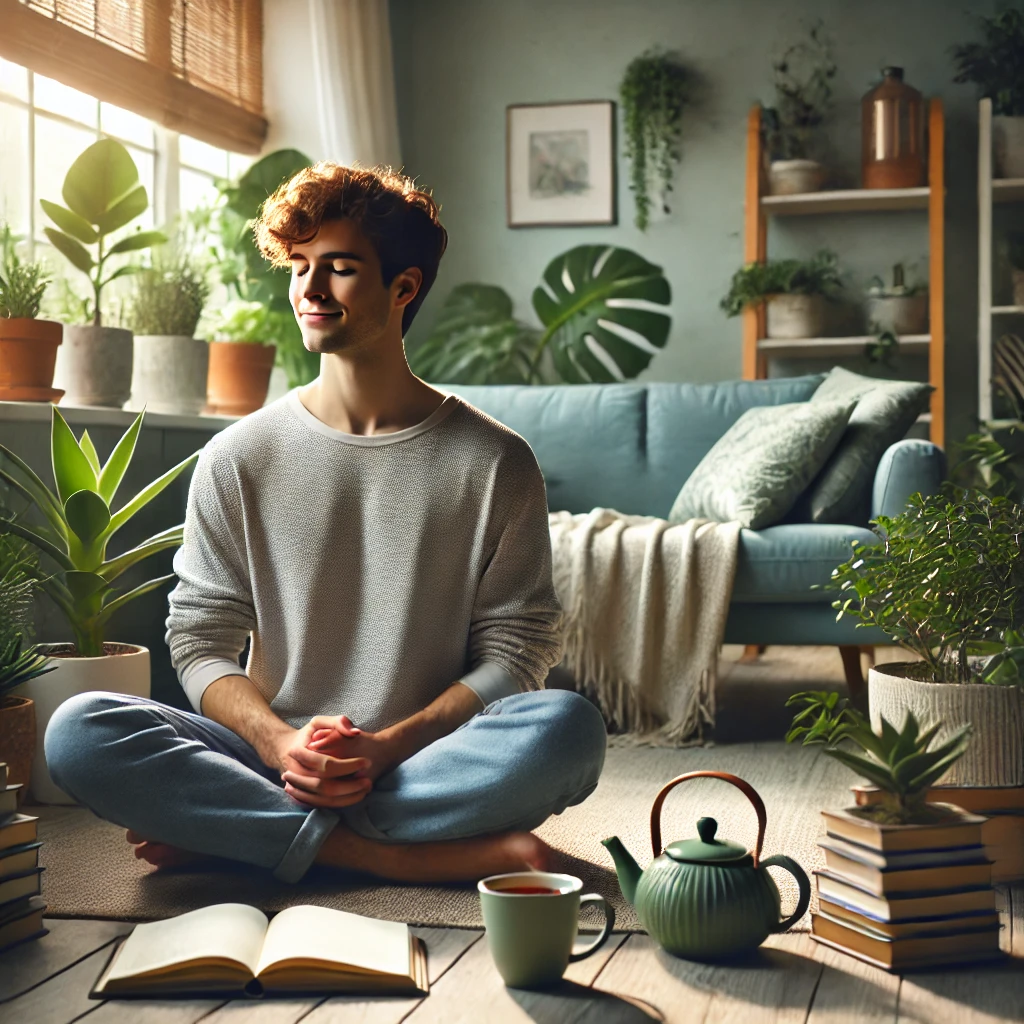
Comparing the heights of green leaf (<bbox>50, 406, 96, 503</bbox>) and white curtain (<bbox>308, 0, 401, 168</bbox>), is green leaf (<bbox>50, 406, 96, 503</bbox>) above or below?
below

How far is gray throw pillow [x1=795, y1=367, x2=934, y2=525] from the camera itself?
3.16 meters

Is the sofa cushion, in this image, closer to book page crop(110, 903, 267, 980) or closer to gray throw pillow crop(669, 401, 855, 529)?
gray throw pillow crop(669, 401, 855, 529)

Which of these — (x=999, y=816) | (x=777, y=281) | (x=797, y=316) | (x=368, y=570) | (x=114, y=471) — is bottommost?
(x=999, y=816)

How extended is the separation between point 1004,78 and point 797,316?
107 cm

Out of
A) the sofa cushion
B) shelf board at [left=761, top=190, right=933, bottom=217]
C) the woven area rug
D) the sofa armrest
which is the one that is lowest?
the woven area rug

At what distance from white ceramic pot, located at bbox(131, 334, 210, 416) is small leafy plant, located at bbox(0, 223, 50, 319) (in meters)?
0.59

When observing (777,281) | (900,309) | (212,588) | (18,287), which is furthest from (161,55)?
(900,309)

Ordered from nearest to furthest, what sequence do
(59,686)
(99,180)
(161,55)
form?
(59,686) < (99,180) < (161,55)

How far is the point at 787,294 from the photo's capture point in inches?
186

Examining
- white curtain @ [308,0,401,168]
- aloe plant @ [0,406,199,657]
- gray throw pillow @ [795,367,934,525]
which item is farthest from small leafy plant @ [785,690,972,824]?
white curtain @ [308,0,401,168]

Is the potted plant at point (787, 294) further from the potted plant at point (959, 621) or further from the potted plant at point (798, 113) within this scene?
the potted plant at point (959, 621)

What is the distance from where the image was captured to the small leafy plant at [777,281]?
4.74 metres

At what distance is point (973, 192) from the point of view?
191 inches

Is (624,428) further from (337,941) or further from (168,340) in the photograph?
(337,941)
